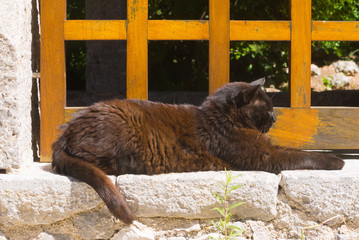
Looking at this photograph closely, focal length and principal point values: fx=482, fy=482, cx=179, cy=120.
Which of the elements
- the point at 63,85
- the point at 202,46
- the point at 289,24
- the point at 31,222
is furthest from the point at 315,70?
the point at 31,222

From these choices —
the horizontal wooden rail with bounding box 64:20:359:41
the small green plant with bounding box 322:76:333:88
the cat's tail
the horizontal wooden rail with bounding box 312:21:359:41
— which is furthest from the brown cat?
the small green plant with bounding box 322:76:333:88

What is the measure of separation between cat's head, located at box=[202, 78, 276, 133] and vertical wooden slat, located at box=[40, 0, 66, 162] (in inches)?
35.3

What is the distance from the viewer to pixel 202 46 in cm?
691

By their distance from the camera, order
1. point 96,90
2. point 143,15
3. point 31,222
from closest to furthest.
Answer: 1. point 31,222
2. point 143,15
3. point 96,90

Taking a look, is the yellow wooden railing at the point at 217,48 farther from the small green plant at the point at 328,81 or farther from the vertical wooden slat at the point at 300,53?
the small green plant at the point at 328,81

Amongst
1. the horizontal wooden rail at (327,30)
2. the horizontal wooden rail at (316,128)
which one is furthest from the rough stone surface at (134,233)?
the horizontal wooden rail at (327,30)

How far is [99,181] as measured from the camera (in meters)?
2.40

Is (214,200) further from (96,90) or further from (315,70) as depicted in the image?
(315,70)

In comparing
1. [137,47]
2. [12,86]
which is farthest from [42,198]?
[137,47]

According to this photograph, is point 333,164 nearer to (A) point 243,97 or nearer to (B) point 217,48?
(A) point 243,97

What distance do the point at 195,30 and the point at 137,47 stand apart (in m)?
0.37

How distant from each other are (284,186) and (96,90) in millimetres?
4167

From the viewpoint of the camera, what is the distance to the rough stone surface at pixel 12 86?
2611 mm

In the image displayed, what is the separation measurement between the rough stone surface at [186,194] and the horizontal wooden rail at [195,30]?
35.3 inches
